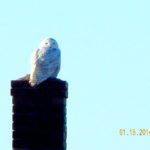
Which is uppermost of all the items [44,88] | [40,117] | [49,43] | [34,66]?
[49,43]

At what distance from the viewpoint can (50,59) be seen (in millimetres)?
21266

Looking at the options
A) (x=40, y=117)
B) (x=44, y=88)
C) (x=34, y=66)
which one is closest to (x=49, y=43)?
(x=34, y=66)

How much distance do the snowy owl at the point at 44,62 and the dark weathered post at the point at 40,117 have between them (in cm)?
23

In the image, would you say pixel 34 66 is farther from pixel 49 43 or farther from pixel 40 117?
pixel 40 117

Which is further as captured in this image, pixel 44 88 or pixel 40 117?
pixel 44 88

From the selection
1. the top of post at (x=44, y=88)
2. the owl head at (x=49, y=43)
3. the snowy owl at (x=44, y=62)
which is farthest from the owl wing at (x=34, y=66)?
the owl head at (x=49, y=43)

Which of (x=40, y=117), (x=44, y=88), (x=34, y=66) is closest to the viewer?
(x=40, y=117)

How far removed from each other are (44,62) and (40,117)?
1183mm

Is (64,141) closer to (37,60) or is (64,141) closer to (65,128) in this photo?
(65,128)

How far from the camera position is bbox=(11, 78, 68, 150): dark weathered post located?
812 inches

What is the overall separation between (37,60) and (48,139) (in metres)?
1.60

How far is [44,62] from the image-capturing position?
21203 millimetres

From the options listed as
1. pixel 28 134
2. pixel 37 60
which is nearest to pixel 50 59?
pixel 37 60

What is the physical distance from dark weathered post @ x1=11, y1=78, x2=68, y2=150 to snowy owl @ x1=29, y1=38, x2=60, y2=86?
0.75 feet
